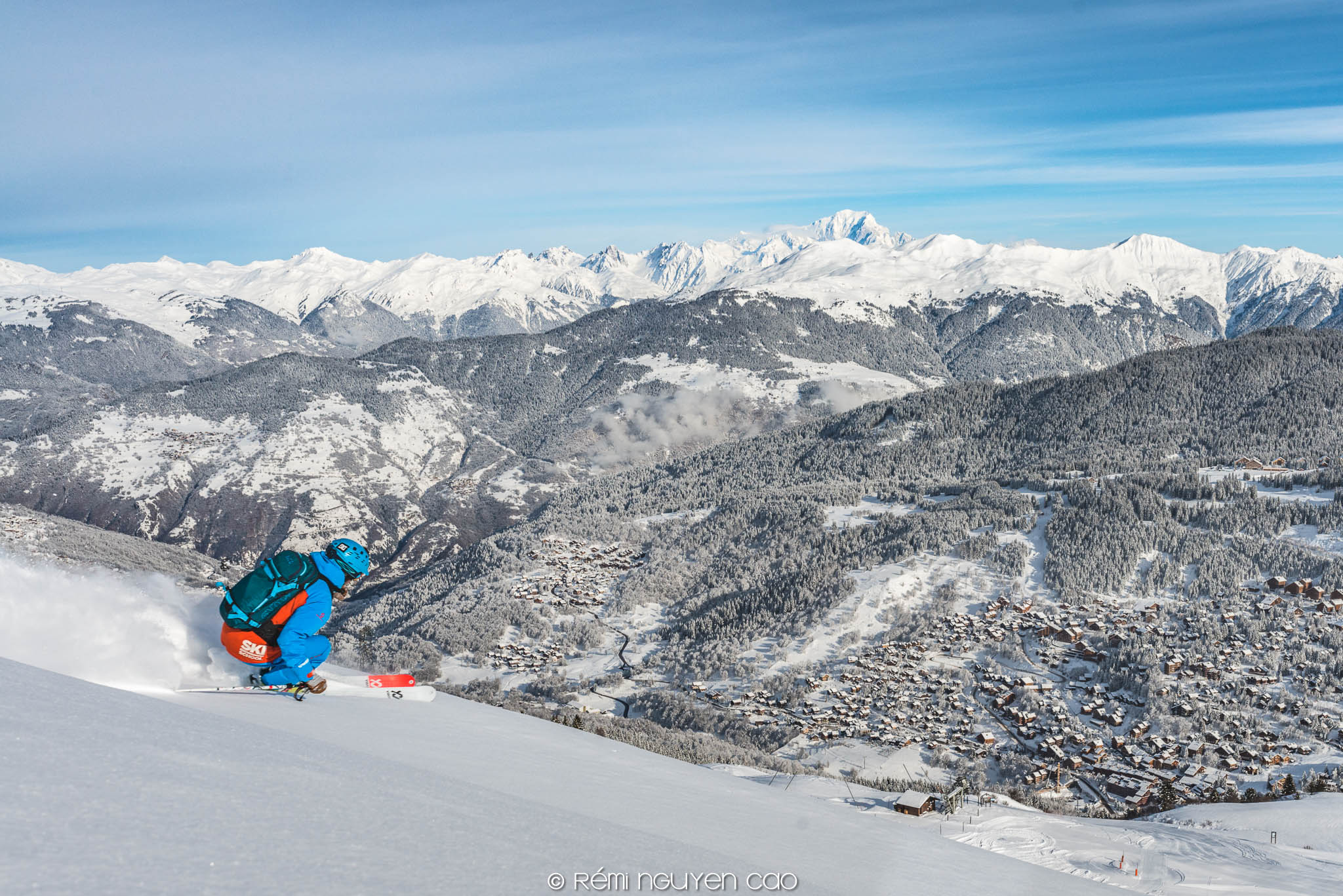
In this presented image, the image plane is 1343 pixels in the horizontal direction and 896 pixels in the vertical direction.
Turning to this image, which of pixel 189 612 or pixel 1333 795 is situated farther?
pixel 1333 795

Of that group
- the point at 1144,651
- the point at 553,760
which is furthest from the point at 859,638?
the point at 553,760

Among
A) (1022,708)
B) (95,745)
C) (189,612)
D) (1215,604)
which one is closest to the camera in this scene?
(95,745)

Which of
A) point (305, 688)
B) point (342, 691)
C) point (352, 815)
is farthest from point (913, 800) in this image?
point (352, 815)

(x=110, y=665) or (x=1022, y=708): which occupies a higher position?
(x=110, y=665)

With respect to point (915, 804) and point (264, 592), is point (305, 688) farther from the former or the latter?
point (915, 804)

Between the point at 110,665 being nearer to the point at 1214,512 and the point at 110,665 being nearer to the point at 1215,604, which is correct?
the point at 1215,604
